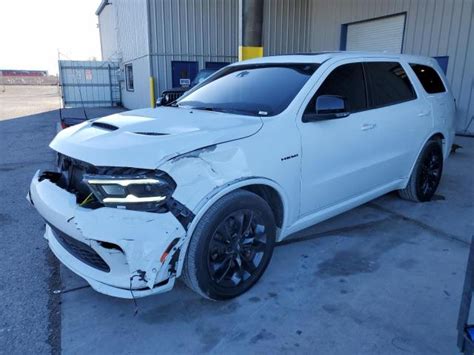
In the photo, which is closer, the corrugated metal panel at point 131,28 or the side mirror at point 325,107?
the side mirror at point 325,107

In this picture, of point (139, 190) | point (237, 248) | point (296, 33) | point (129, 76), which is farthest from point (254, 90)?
point (129, 76)

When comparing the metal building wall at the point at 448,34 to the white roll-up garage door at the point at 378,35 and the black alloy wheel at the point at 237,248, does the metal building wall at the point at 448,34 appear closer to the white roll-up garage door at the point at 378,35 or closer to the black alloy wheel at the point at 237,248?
the white roll-up garage door at the point at 378,35

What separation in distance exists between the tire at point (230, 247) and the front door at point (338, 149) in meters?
0.53

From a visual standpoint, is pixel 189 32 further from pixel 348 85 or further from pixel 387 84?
pixel 348 85

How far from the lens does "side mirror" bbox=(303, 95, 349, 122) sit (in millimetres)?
3191

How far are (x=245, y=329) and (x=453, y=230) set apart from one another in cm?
288

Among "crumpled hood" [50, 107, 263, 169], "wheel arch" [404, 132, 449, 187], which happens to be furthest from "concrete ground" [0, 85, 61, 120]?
"wheel arch" [404, 132, 449, 187]

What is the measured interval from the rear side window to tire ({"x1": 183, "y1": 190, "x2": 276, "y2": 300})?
3010mm

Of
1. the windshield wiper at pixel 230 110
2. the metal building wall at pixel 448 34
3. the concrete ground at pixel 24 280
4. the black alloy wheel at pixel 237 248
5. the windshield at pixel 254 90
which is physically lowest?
the concrete ground at pixel 24 280

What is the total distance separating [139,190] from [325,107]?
170cm

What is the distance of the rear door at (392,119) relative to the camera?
3943 millimetres

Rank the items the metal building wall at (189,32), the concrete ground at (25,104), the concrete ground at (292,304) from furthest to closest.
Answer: the concrete ground at (25,104)
the metal building wall at (189,32)
the concrete ground at (292,304)

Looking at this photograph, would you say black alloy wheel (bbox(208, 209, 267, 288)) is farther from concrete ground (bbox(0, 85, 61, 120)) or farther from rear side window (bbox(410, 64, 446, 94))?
concrete ground (bbox(0, 85, 61, 120))

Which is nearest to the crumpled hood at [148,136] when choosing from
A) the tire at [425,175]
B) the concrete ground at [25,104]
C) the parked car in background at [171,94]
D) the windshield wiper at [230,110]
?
the windshield wiper at [230,110]
